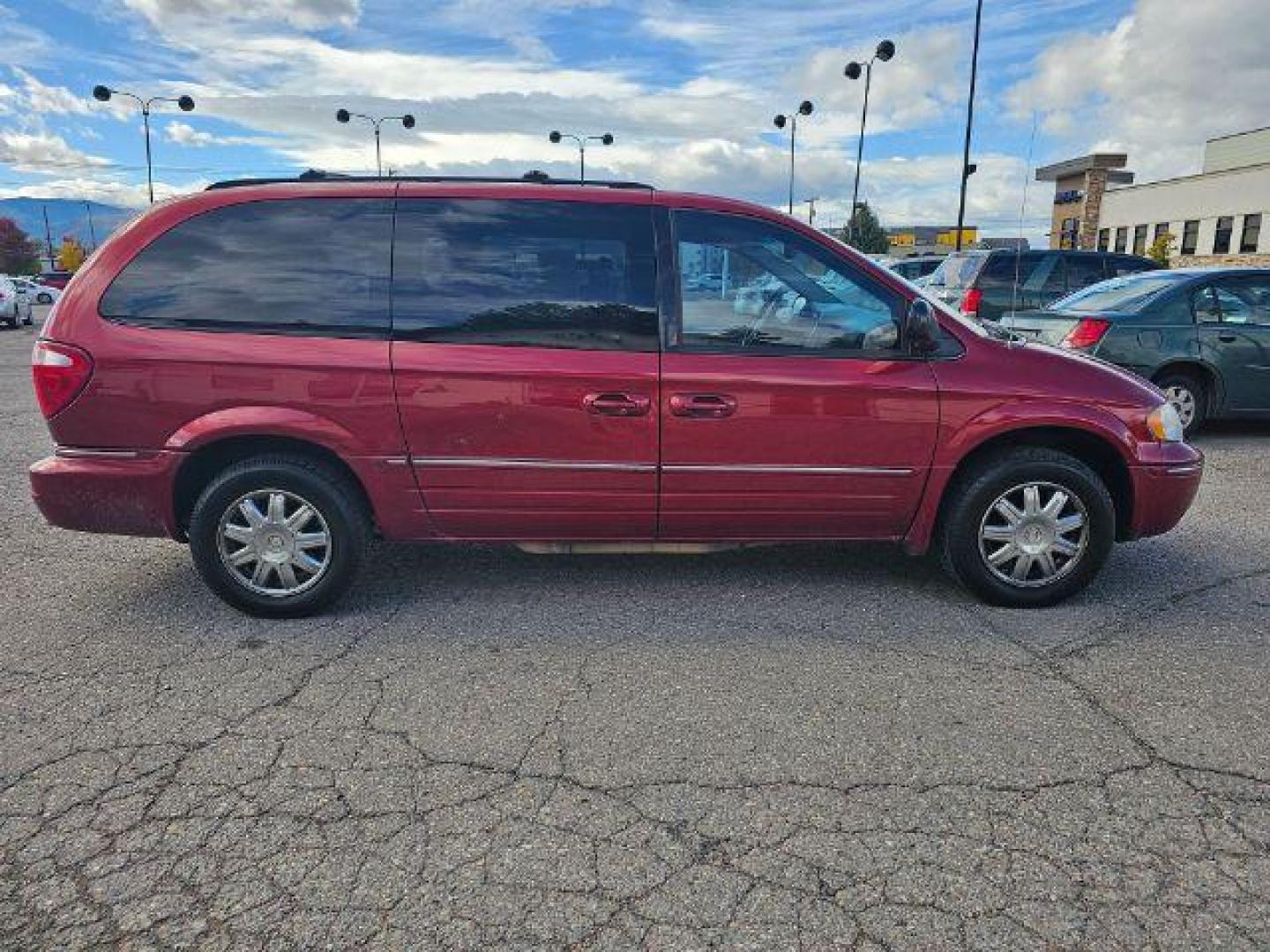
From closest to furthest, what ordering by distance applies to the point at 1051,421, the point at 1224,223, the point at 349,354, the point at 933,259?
the point at 349,354 → the point at 1051,421 → the point at 933,259 → the point at 1224,223

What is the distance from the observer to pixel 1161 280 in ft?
26.4

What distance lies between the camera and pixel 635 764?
2.78 meters

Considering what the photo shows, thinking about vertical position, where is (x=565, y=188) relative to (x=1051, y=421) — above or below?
above

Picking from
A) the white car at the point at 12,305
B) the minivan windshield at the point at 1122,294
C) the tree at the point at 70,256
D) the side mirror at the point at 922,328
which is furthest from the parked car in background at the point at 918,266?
the tree at the point at 70,256

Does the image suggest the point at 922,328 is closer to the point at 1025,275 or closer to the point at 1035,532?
the point at 1035,532

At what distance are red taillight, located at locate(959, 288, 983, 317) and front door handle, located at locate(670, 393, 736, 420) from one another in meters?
8.54

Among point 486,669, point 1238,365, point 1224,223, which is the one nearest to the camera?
point 486,669

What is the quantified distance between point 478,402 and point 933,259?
60.3ft

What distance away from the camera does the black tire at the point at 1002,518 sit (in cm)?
398

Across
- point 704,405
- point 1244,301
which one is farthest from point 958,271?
point 704,405

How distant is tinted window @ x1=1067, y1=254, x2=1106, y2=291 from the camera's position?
12562 millimetres

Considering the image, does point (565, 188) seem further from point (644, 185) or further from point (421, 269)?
point (421, 269)

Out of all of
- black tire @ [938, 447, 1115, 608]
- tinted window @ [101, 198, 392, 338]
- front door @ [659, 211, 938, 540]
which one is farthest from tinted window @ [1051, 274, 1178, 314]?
tinted window @ [101, 198, 392, 338]

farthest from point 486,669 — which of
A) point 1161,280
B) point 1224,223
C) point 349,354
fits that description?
point 1224,223
